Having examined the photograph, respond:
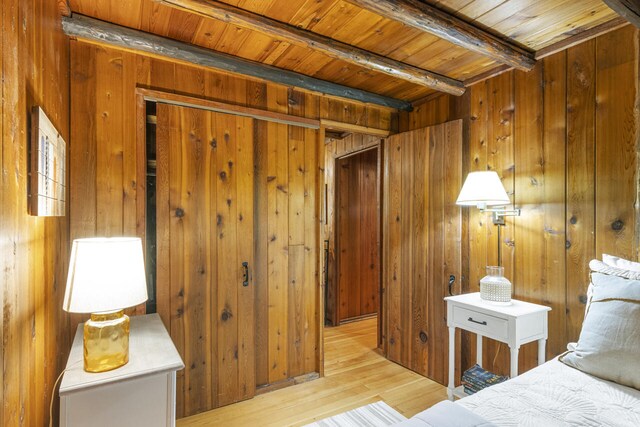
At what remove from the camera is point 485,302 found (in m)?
2.25

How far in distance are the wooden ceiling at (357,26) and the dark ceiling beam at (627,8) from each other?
0.51 feet

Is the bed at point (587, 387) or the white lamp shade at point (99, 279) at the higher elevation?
the white lamp shade at point (99, 279)

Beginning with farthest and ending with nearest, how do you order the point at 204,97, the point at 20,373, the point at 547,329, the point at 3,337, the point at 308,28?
the point at 204,97
the point at 547,329
the point at 308,28
the point at 20,373
the point at 3,337

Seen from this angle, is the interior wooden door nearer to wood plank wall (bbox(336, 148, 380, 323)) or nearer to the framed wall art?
the framed wall art

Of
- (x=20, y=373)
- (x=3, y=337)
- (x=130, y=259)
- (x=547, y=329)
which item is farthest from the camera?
(x=547, y=329)

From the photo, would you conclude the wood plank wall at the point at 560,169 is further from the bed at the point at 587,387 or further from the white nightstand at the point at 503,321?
the bed at the point at 587,387

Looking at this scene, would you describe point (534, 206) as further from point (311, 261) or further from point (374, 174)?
point (374, 174)

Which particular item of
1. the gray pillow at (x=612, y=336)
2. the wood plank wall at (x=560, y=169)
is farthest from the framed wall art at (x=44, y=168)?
the wood plank wall at (x=560, y=169)

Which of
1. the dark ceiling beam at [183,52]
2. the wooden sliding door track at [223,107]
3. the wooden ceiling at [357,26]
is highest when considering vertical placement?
the wooden ceiling at [357,26]

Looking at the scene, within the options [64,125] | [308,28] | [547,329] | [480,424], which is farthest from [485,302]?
[64,125]

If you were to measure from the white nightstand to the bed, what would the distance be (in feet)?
1.22

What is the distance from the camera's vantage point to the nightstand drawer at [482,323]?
6.70ft

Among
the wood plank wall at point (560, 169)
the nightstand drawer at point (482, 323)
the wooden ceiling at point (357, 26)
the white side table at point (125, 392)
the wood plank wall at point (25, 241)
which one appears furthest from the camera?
the nightstand drawer at point (482, 323)

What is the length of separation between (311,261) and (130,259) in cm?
162
